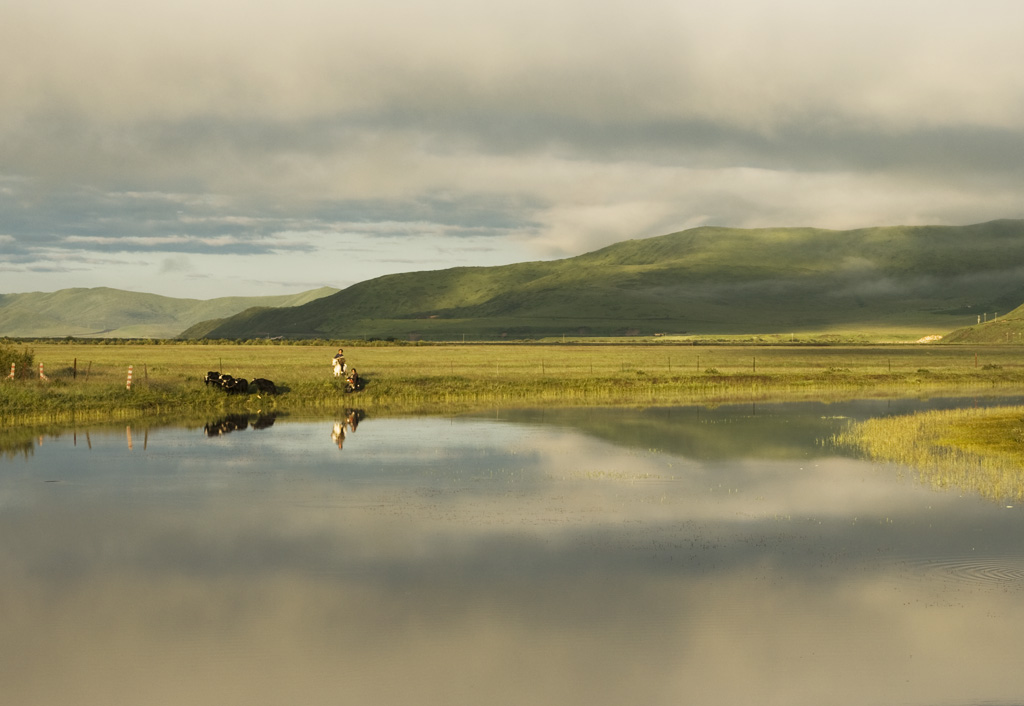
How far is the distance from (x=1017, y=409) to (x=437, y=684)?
42.2 m

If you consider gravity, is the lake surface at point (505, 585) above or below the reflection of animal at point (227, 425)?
below

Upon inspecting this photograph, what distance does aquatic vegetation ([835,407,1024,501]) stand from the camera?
1030 inches

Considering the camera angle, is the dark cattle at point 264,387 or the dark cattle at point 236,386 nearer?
the dark cattle at point 236,386

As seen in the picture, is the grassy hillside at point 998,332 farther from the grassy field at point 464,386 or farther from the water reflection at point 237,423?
the water reflection at point 237,423

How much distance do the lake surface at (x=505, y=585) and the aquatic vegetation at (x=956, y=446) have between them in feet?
4.33

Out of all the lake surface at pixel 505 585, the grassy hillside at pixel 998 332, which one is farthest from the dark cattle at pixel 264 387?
the grassy hillside at pixel 998 332

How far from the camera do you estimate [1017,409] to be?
4700 cm

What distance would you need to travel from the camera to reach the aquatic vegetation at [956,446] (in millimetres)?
26156

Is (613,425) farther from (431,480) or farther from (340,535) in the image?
(340,535)

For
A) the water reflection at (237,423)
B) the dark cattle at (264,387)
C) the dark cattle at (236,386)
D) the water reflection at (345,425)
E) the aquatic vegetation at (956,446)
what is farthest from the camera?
the dark cattle at (264,387)

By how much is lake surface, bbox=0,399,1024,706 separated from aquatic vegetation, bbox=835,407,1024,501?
1.32m

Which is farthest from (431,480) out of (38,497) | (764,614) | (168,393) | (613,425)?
(168,393)

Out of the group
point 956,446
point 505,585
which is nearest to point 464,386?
point 956,446

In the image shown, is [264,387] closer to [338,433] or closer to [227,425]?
[227,425]
